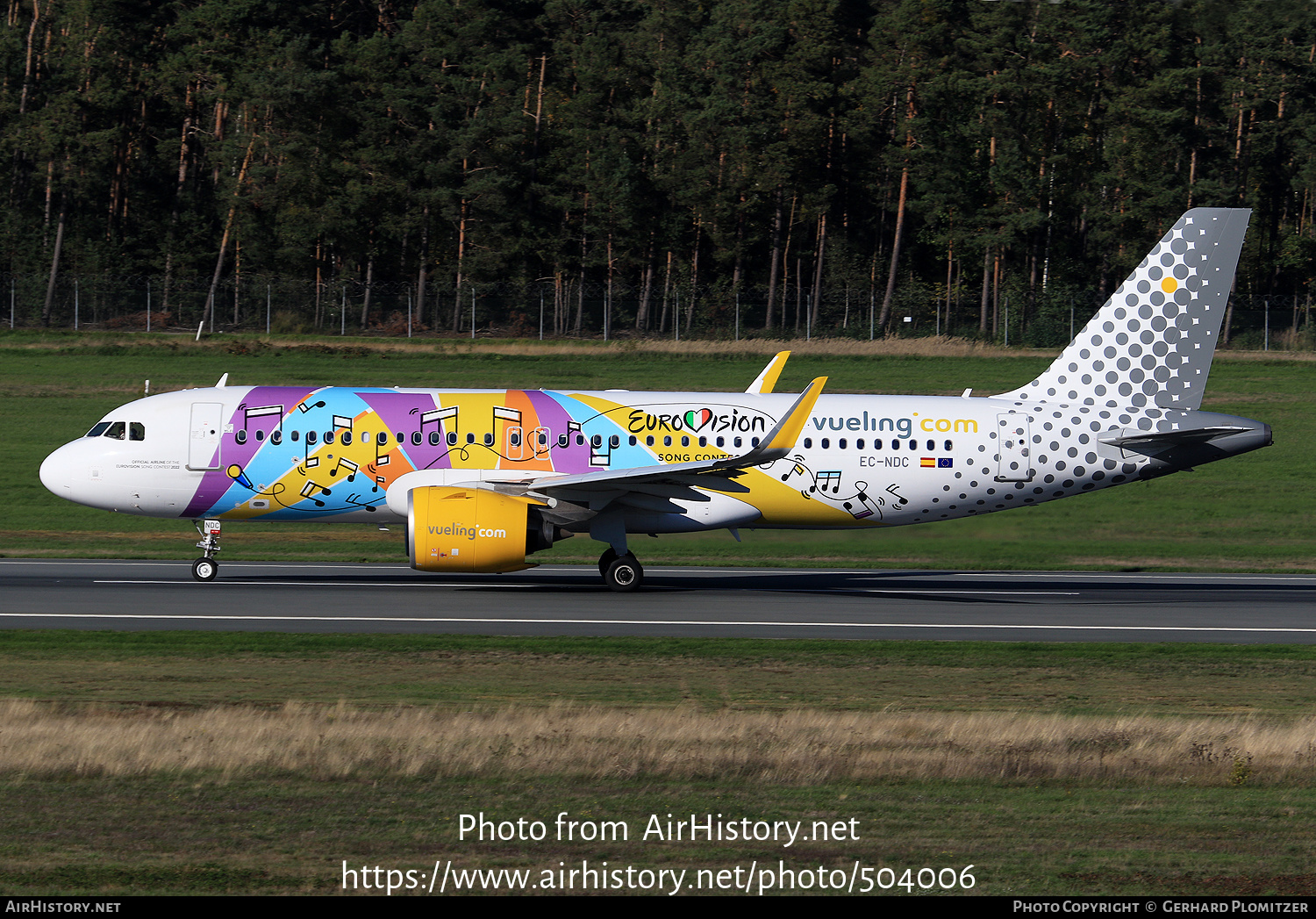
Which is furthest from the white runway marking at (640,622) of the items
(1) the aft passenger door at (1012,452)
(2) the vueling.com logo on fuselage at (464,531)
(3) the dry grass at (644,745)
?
(3) the dry grass at (644,745)

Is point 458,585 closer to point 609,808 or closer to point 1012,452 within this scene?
point 1012,452

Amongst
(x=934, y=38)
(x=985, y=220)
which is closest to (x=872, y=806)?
(x=985, y=220)

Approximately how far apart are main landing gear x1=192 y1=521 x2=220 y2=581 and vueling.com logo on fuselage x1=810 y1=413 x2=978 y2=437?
37.5ft

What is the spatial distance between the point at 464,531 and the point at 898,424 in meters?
→ 8.65

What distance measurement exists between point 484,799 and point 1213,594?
20.4 m

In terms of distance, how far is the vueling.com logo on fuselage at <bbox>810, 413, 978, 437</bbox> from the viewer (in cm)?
2684

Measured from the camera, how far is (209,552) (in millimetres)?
26609

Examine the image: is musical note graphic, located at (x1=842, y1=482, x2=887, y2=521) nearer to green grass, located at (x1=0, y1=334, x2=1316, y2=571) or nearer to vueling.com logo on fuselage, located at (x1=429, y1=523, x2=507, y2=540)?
green grass, located at (x1=0, y1=334, x2=1316, y2=571)

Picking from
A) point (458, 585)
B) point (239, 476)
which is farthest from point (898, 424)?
point (239, 476)

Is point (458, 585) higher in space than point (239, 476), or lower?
lower

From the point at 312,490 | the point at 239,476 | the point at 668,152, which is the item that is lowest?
the point at 312,490

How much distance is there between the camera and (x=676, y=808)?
1121 cm

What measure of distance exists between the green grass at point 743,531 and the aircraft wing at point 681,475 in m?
3.32

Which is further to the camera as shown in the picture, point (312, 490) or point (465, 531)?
point (312, 490)
